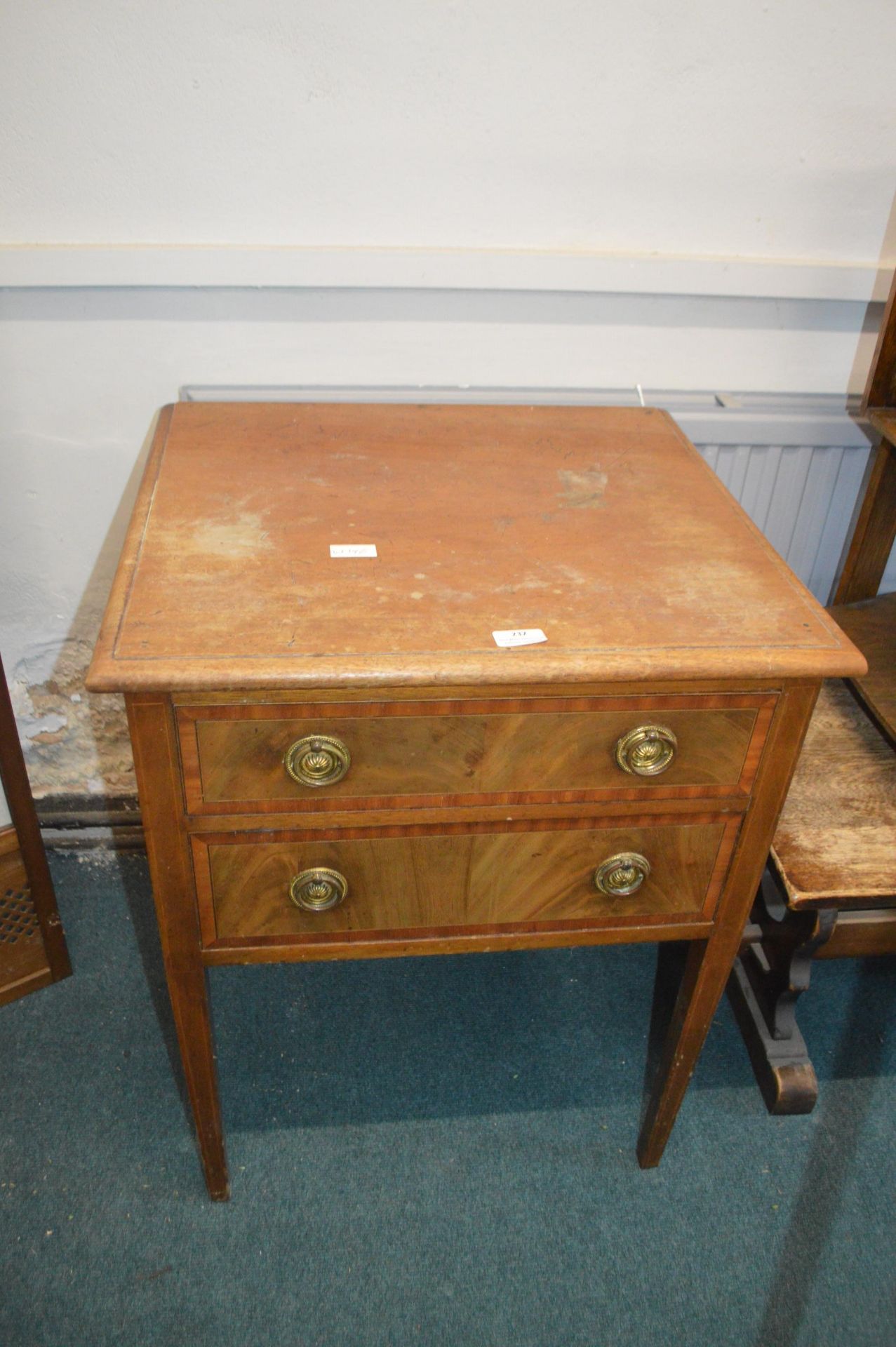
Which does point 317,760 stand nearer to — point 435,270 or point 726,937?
point 726,937

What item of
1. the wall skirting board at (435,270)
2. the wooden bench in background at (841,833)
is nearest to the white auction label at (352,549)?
the wall skirting board at (435,270)

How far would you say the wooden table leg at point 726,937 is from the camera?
3.80ft

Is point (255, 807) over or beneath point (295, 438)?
beneath

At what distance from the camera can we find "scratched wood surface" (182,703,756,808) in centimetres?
109

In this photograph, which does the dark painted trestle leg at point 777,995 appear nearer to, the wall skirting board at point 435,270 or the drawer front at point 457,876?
the drawer front at point 457,876

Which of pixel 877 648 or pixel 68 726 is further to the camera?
pixel 68 726

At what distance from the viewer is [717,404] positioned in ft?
5.84

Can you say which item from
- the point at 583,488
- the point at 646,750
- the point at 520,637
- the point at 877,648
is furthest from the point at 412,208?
the point at 877,648

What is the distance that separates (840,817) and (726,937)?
302mm

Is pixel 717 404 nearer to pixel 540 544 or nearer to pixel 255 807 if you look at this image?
pixel 540 544

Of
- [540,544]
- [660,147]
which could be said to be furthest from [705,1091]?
[660,147]

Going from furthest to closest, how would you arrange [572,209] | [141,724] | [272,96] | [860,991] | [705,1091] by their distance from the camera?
[860,991]
[705,1091]
[572,209]
[272,96]
[141,724]

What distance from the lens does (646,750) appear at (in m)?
1.15

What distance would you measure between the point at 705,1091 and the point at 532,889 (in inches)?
28.8
